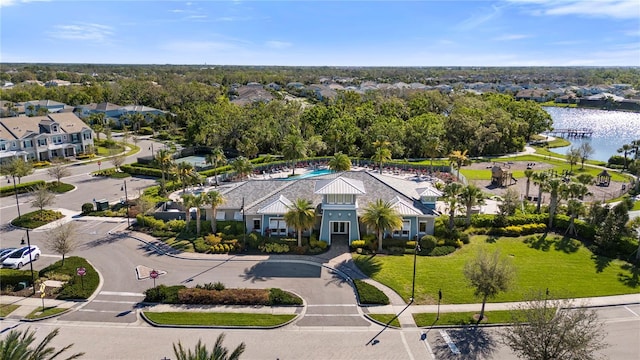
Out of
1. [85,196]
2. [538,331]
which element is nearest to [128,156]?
[85,196]

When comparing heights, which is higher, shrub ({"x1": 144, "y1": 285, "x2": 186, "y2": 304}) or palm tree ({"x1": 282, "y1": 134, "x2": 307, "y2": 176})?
palm tree ({"x1": 282, "y1": 134, "x2": 307, "y2": 176})

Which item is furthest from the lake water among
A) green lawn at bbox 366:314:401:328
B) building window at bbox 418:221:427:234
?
green lawn at bbox 366:314:401:328

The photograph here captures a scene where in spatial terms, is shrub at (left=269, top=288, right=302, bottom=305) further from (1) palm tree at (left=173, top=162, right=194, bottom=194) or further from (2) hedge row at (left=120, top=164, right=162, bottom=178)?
(2) hedge row at (left=120, top=164, right=162, bottom=178)

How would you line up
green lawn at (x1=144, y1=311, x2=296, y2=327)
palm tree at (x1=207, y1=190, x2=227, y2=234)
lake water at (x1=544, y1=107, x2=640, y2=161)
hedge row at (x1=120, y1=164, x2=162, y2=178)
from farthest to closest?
1. lake water at (x1=544, y1=107, x2=640, y2=161)
2. hedge row at (x1=120, y1=164, x2=162, y2=178)
3. palm tree at (x1=207, y1=190, x2=227, y2=234)
4. green lawn at (x1=144, y1=311, x2=296, y2=327)

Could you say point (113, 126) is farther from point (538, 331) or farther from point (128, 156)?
point (538, 331)

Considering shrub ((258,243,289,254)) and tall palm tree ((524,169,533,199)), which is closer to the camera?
shrub ((258,243,289,254))

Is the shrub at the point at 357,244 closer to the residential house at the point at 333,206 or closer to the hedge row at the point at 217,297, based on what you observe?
the residential house at the point at 333,206
